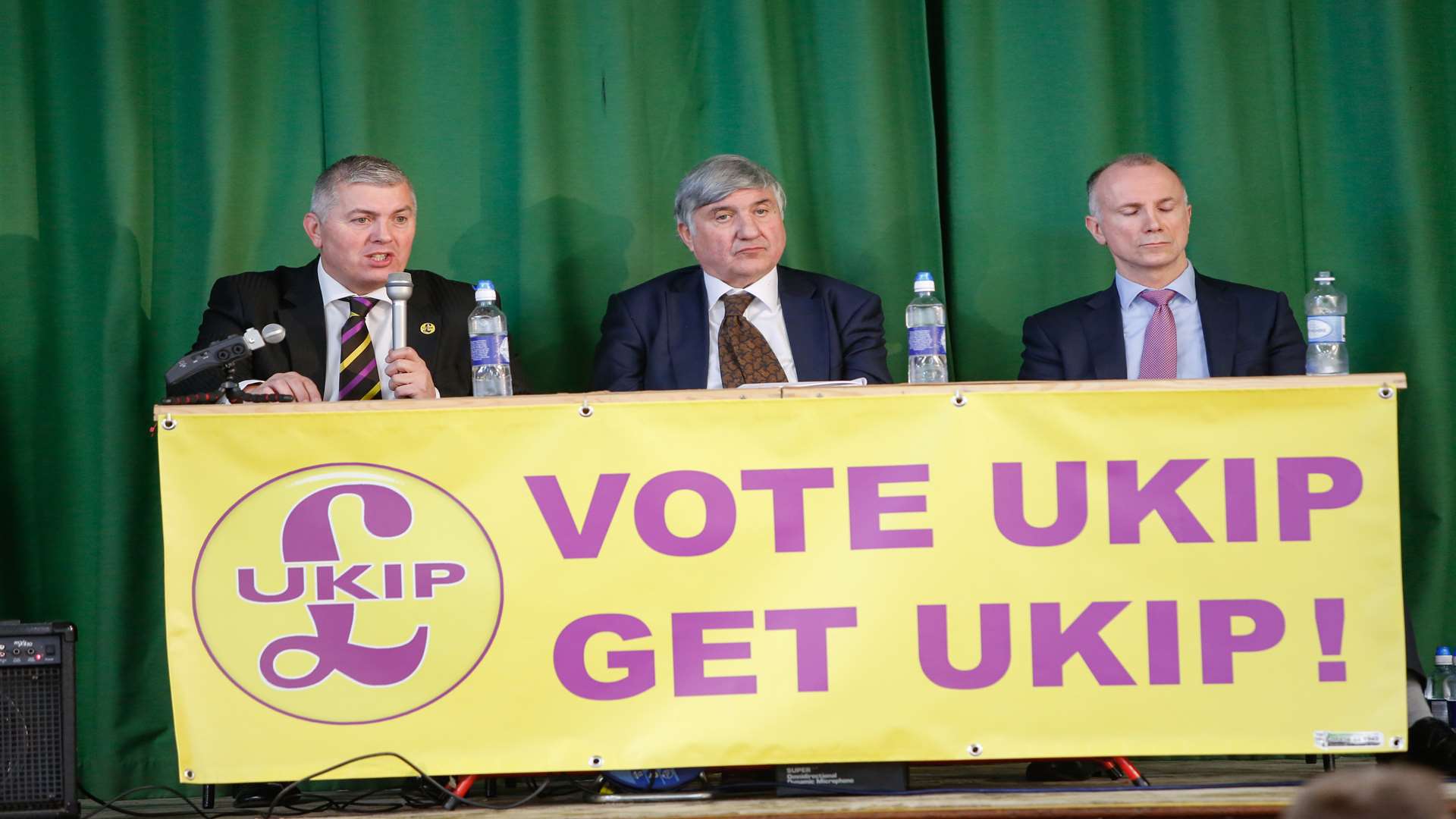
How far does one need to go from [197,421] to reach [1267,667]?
6.37ft

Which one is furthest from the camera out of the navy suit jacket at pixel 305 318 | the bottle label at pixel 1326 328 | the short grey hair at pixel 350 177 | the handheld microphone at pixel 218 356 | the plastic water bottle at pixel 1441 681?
the short grey hair at pixel 350 177

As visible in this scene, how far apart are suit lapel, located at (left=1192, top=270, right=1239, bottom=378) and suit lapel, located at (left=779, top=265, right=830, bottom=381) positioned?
86 cm

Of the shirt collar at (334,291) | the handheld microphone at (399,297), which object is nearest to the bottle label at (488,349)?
the handheld microphone at (399,297)

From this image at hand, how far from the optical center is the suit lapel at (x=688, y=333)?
344 cm

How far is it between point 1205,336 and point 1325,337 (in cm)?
53

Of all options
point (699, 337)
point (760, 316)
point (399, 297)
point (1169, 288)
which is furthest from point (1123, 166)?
point (399, 297)

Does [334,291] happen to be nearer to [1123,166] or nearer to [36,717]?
[36,717]

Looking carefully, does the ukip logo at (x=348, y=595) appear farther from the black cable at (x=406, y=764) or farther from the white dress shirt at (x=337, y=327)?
the white dress shirt at (x=337, y=327)

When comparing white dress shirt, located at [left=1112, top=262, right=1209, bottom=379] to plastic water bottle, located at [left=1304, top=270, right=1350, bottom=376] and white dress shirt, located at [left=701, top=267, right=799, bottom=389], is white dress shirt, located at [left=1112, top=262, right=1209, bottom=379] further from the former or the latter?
white dress shirt, located at [left=701, top=267, right=799, bottom=389]

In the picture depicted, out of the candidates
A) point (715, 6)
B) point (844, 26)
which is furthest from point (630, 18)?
point (844, 26)

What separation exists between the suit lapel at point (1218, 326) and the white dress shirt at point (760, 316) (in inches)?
36.9

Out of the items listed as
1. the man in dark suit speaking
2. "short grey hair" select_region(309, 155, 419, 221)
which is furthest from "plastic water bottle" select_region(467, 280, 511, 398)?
the man in dark suit speaking

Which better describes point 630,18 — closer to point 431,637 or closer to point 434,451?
point 434,451

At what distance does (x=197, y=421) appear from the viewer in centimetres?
263
